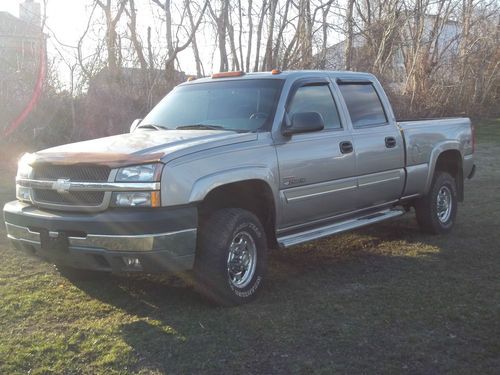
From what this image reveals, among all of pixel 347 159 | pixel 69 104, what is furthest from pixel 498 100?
pixel 347 159

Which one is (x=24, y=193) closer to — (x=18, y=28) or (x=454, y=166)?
(x=454, y=166)

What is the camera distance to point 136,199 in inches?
165

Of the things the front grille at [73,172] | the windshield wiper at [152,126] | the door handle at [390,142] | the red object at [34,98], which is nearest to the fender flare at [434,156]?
the door handle at [390,142]

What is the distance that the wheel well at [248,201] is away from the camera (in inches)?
186

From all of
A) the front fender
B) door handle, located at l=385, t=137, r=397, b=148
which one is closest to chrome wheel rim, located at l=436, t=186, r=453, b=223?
door handle, located at l=385, t=137, r=397, b=148

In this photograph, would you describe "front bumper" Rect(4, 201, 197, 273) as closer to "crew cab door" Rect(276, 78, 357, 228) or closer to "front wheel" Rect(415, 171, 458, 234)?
"crew cab door" Rect(276, 78, 357, 228)

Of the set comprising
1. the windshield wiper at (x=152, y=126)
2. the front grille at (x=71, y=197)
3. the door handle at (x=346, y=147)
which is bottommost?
the front grille at (x=71, y=197)

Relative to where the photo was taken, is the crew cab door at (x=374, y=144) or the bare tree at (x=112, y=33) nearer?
the crew cab door at (x=374, y=144)

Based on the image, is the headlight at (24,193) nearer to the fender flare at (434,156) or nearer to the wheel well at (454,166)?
the fender flare at (434,156)

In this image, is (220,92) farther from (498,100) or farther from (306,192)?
(498,100)

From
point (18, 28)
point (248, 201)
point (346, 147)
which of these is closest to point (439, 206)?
point (346, 147)

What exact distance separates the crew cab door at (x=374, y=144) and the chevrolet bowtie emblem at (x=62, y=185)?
9.42ft

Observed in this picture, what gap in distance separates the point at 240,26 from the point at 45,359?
17711 millimetres

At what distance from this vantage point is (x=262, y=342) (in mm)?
3977
